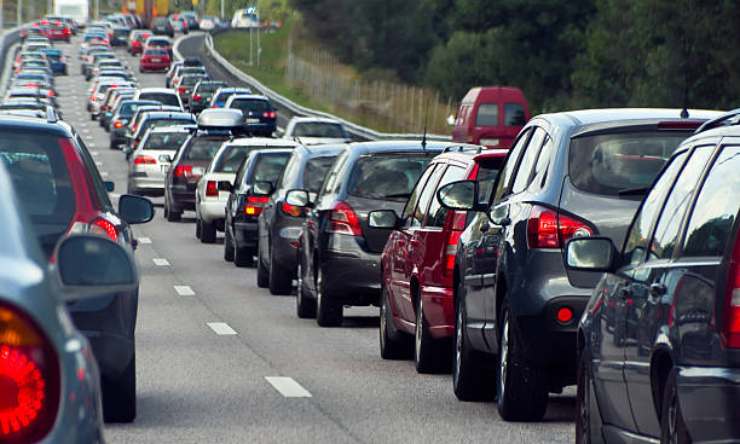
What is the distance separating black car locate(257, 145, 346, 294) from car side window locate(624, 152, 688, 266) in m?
13.1

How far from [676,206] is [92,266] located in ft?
9.56

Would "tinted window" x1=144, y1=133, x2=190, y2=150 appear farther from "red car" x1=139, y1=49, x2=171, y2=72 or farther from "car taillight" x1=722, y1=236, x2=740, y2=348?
"red car" x1=139, y1=49, x2=171, y2=72

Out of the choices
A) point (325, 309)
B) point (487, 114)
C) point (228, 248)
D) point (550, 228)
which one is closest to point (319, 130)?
point (487, 114)

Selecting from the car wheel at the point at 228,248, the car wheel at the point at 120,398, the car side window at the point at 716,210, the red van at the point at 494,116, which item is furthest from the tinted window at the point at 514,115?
the car side window at the point at 716,210

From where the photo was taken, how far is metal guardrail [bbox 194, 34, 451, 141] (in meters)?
57.9

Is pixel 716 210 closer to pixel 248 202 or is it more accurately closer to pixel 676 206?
pixel 676 206

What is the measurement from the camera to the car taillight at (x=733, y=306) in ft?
20.5

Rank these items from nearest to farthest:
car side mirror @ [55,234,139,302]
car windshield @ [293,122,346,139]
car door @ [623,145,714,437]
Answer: car side mirror @ [55,234,139,302]
car door @ [623,145,714,437]
car windshield @ [293,122,346,139]

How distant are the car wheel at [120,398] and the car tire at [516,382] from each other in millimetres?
1889

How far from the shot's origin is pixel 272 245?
21703 millimetres

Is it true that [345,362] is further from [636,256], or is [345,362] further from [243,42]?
[243,42]

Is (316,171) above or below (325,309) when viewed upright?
above

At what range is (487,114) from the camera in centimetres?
4816

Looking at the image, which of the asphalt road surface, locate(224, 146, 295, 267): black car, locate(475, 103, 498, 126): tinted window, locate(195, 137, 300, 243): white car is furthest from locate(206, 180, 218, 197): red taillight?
locate(475, 103, 498, 126): tinted window
